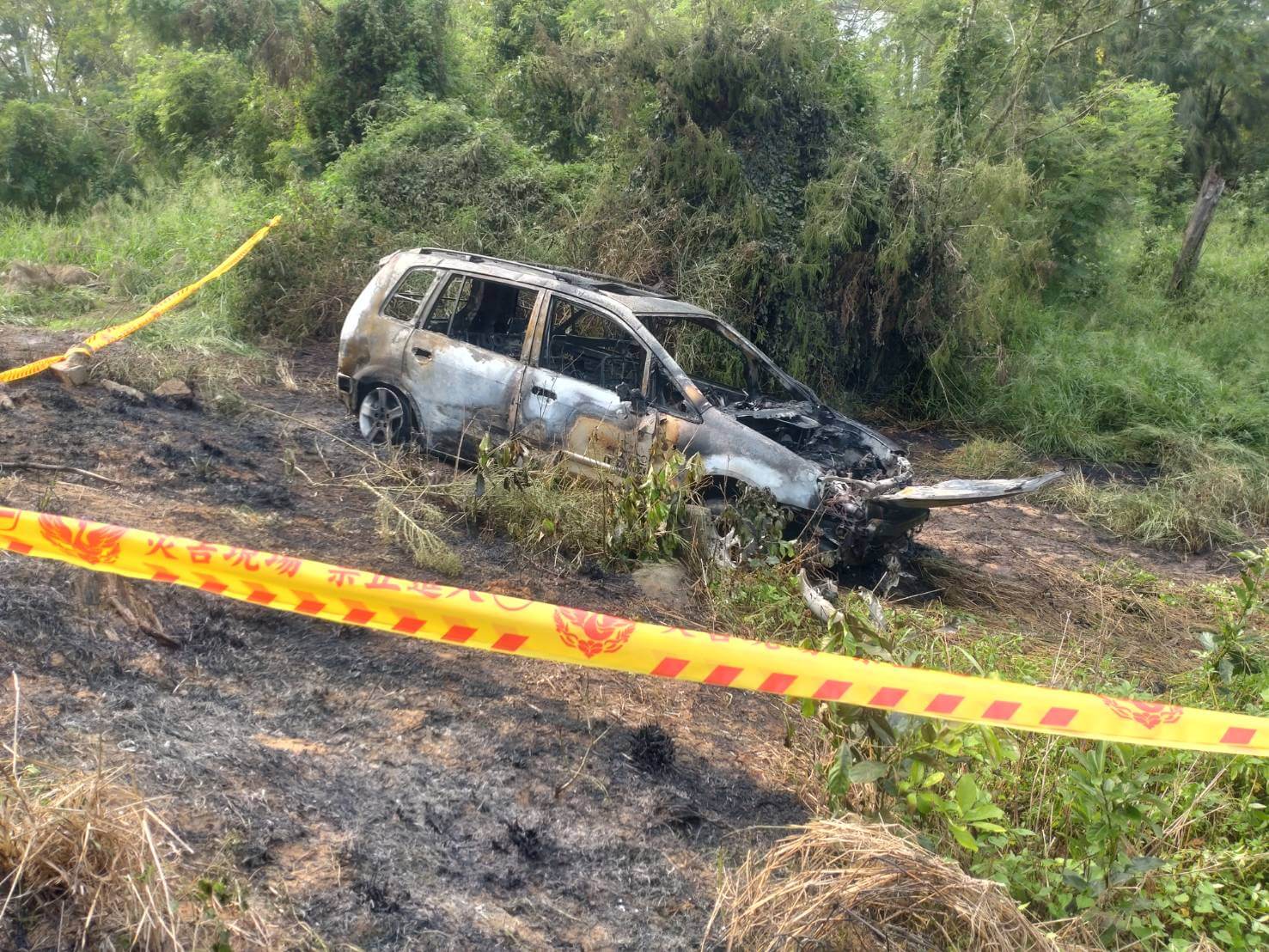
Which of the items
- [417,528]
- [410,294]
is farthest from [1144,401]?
[417,528]

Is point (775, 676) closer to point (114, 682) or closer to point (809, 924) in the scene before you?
point (809, 924)

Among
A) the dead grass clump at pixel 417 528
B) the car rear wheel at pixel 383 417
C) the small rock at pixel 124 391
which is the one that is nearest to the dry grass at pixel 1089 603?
the dead grass clump at pixel 417 528

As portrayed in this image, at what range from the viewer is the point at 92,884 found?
236 centimetres

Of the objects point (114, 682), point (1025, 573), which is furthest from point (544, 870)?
point (1025, 573)

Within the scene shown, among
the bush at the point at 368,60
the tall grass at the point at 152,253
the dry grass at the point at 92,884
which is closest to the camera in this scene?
the dry grass at the point at 92,884

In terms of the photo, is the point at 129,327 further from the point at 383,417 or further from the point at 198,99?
the point at 198,99

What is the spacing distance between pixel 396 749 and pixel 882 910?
1733 millimetres

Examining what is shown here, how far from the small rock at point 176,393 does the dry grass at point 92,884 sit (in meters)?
6.29

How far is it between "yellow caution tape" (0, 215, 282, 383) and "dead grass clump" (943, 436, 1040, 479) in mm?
7701

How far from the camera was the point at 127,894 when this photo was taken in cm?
234

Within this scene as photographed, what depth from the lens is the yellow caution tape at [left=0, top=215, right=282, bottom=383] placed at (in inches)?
306

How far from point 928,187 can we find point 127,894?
10.1m

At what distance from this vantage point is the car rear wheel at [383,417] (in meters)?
7.25

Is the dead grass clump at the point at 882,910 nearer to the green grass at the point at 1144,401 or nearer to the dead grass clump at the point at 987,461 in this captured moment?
the green grass at the point at 1144,401
